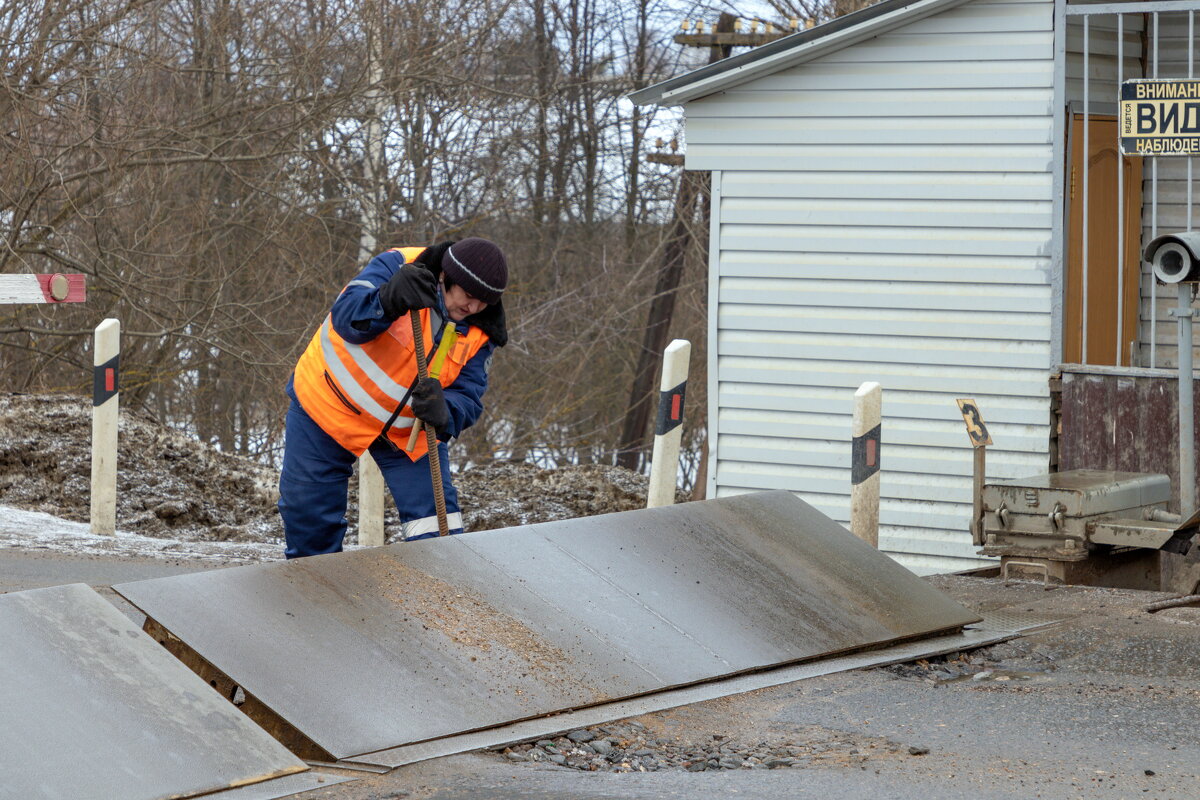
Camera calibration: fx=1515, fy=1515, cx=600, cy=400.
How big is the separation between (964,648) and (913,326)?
4.76 meters

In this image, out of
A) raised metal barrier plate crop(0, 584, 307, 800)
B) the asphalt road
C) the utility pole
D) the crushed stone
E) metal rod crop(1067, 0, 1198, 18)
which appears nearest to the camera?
raised metal barrier plate crop(0, 584, 307, 800)

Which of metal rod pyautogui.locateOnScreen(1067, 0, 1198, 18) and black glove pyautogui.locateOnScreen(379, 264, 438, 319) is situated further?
metal rod pyautogui.locateOnScreen(1067, 0, 1198, 18)

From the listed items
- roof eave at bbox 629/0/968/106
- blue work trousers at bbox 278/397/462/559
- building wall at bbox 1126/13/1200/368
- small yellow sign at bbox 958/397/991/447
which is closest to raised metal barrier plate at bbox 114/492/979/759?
blue work trousers at bbox 278/397/462/559

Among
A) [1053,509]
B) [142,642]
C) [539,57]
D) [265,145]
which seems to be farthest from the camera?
[539,57]

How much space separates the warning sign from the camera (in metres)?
7.70

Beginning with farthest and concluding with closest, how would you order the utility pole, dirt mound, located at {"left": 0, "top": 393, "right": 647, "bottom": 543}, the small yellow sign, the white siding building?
the utility pole, dirt mound, located at {"left": 0, "top": 393, "right": 647, "bottom": 543}, the white siding building, the small yellow sign

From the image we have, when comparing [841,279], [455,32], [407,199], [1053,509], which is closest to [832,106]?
[841,279]

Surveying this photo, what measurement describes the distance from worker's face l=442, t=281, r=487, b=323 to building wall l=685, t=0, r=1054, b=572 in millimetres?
4886

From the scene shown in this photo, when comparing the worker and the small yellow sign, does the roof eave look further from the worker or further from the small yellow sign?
the worker

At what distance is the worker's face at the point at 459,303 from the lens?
5.50 metres

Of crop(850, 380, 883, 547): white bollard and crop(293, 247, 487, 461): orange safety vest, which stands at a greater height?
crop(293, 247, 487, 461): orange safety vest

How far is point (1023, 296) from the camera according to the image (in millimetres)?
9508

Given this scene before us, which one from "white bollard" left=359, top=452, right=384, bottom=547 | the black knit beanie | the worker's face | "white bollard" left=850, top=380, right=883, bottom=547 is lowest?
"white bollard" left=359, top=452, right=384, bottom=547

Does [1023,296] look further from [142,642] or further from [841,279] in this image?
[142,642]
